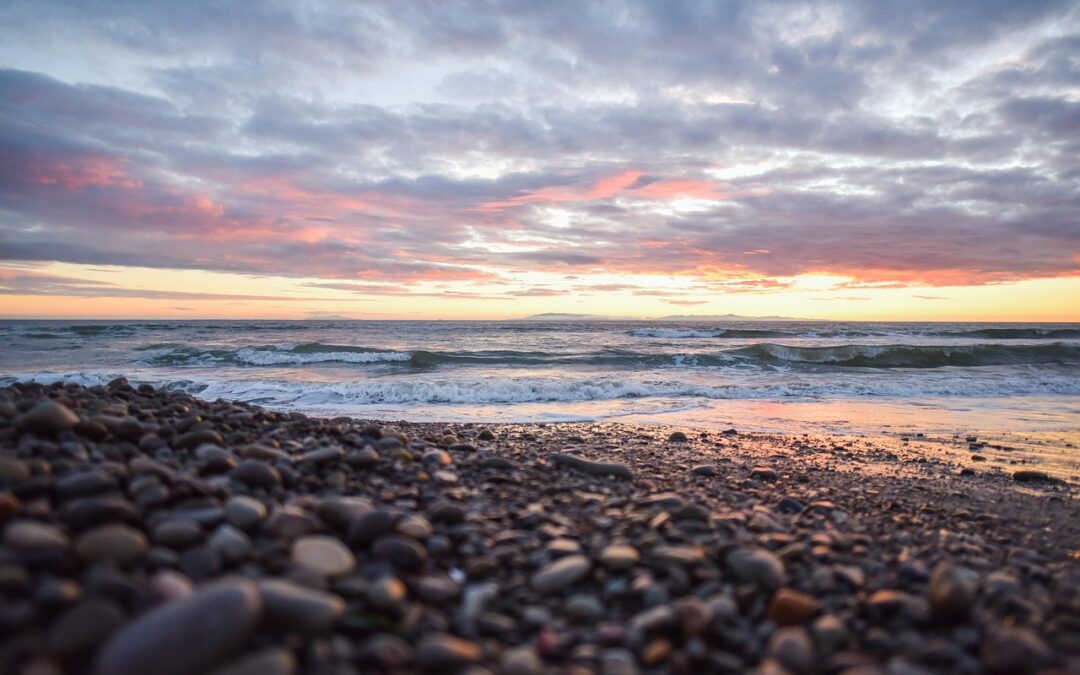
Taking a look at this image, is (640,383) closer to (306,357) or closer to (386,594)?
(386,594)

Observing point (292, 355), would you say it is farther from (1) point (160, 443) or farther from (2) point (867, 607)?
(2) point (867, 607)

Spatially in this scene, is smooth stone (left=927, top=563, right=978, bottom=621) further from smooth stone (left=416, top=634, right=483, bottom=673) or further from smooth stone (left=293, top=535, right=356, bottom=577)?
smooth stone (left=293, top=535, right=356, bottom=577)

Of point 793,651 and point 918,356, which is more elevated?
point 918,356

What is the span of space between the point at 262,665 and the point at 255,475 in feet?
5.38

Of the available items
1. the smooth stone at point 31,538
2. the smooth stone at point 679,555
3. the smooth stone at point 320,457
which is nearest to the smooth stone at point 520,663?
the smooth stone at point 679,555

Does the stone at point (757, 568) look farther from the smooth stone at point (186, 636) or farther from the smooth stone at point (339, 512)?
the smooth stone at point (186, 636)

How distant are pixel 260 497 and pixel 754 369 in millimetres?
17963

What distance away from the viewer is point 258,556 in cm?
208

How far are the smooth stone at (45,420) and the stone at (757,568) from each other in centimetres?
371

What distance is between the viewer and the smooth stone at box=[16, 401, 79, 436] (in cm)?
323

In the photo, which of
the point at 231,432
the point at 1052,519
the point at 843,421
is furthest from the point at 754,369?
the point at 231,432

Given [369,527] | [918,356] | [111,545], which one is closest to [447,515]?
[369,527]

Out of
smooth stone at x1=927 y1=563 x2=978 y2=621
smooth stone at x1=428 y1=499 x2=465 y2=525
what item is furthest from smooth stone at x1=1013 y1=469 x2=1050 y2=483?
smooth stone at x1=428 y1=499 x2=465 y2=525

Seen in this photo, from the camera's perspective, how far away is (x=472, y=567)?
7.63ft
